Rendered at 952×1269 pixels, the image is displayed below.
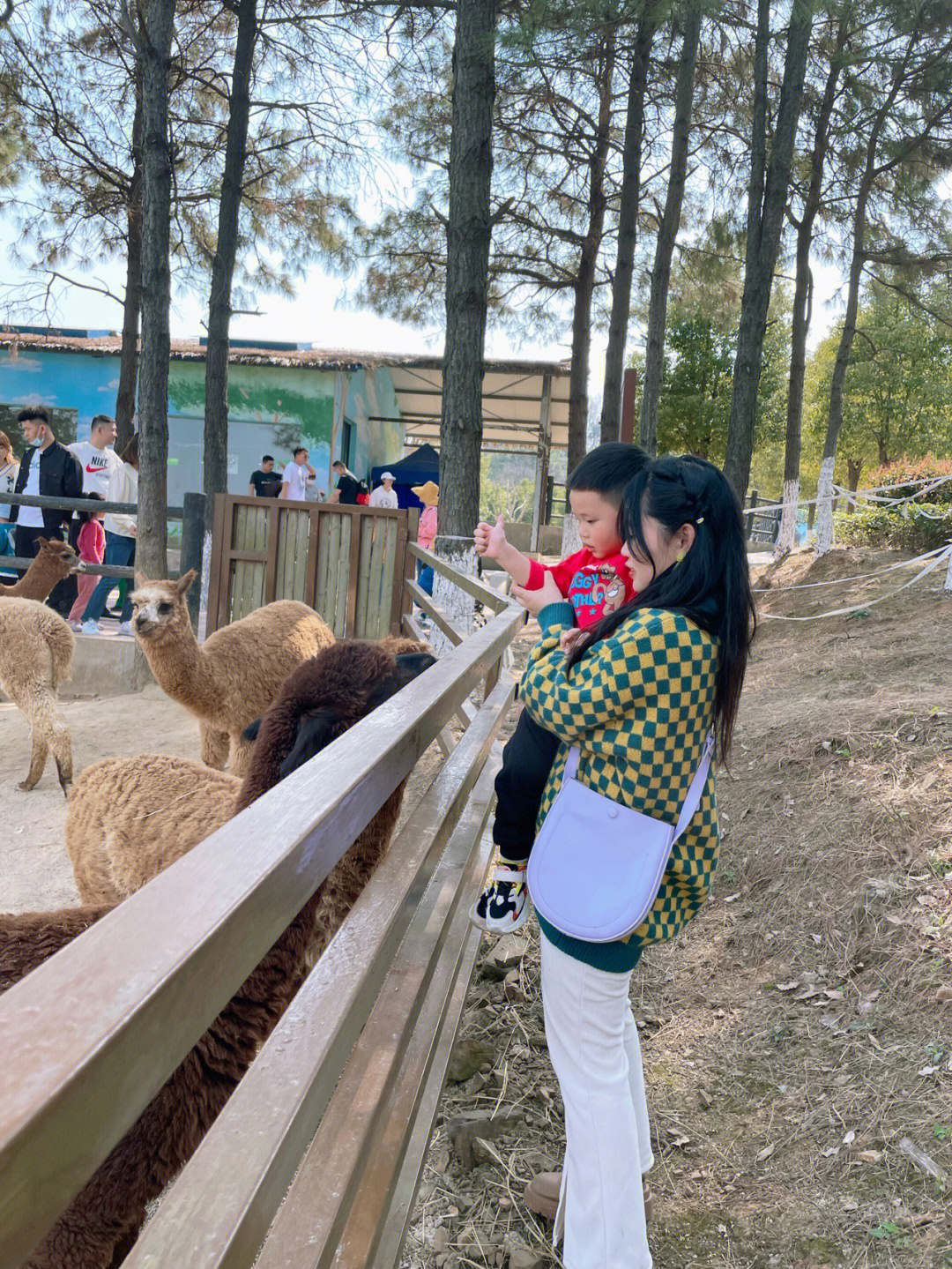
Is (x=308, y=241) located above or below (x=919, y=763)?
above

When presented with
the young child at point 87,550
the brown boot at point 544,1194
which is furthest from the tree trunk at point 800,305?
the brown boot at point 544,1194

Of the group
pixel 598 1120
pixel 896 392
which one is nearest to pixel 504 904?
pixel 598 1120

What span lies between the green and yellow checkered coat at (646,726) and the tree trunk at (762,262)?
9.98 metres

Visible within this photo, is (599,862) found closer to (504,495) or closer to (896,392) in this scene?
(896,392)

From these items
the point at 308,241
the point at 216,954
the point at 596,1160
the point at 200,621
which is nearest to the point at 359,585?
the point at 200,621

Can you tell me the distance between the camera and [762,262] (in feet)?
38.2

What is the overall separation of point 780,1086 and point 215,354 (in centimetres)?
1128

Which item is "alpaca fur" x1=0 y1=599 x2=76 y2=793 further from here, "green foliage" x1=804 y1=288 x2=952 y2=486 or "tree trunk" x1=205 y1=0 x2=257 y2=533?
"green foliage" x1=804 y1=288 x2=952 y2=486

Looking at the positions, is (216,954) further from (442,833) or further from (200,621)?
(200,621)

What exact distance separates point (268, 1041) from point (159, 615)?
15.6 feet

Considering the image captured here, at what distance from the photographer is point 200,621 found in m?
8.39

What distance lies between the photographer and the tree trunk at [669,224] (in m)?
12.1

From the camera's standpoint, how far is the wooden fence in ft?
1.76

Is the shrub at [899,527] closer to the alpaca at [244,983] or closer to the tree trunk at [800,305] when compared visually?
the tree trunk at [800,305]
